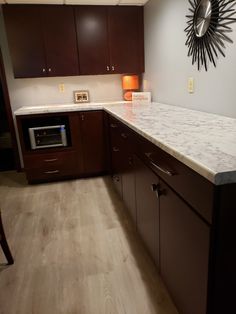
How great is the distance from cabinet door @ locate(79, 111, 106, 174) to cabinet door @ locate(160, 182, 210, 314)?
202 cm

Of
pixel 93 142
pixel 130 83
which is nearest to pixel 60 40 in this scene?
pixel 130 83

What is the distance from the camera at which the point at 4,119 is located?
170 inches

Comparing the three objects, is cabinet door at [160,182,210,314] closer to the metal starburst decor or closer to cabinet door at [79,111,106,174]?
the metal starburst decor

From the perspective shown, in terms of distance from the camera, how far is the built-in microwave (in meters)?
2.95

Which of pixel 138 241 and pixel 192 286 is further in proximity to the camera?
pixel 138 241

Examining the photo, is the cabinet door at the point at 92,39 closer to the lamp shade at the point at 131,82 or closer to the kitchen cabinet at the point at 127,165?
the lamp shade at the point at 131,82

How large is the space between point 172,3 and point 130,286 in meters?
2.49

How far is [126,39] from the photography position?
325cm

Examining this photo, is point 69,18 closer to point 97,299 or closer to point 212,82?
point 212,82

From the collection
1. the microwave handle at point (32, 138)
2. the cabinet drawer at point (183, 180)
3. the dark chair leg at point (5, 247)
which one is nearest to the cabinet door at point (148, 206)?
the cabinet drawer at point (183, 180)

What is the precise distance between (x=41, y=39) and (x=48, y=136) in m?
1.22

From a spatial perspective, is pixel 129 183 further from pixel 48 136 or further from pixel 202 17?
pixel 48 136

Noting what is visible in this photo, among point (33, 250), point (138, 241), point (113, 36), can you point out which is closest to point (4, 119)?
point (113, 36)

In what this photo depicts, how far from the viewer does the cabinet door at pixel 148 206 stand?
136 centimetres
